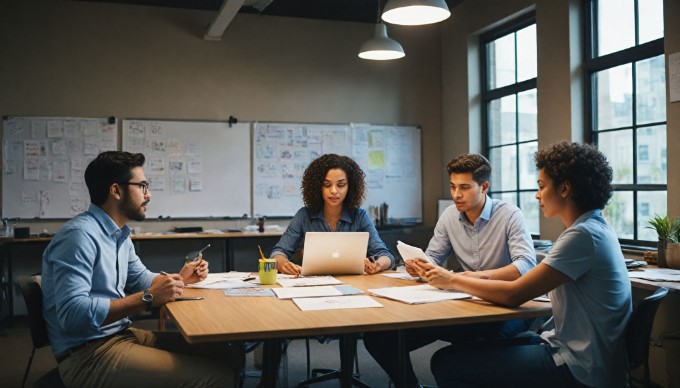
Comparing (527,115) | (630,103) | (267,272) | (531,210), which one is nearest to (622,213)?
(630,103)

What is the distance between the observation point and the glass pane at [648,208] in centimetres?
435

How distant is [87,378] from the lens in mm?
1997

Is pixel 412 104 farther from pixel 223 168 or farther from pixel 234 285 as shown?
pixel 234 285

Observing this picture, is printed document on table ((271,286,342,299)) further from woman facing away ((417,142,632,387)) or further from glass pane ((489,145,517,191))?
glass pane ((489,145,517,191))

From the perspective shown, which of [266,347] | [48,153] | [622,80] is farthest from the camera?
[48,153]

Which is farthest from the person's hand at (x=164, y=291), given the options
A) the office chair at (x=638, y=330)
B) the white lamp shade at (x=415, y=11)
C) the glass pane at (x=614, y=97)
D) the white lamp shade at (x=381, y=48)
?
the glass pane at (x=614, y=97)

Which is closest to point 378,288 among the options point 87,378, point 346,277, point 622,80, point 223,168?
point 346,277

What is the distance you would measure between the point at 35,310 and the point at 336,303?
1.01 meters

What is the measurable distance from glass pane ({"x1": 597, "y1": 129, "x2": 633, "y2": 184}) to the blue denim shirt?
2.24 m

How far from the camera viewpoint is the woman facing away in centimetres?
192

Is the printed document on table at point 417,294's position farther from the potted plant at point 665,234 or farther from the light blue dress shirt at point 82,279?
the potted plant at point 665,234

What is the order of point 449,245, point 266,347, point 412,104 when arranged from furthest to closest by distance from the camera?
point 412,104, point 449,245, point 266,347

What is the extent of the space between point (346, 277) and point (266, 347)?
2.40 feet

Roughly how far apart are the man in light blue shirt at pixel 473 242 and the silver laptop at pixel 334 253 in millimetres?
280
